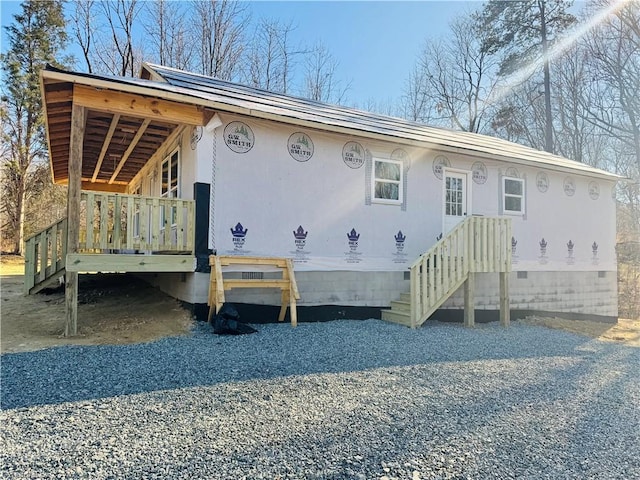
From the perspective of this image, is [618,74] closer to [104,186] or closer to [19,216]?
[104,186]

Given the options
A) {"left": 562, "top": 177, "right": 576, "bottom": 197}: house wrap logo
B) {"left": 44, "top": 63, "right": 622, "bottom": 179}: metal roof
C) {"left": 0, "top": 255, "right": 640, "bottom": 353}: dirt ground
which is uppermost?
{"left": 44, "top": 63, "right": 622, "bottom": 179}: metal roof

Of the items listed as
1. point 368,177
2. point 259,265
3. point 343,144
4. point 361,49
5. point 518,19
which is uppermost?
point 518,19

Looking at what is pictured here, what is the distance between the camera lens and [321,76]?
23.2 m

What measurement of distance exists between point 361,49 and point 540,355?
15534 mm

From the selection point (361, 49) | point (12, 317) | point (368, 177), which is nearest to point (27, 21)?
point (361, 49)

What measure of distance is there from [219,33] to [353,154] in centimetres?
1713

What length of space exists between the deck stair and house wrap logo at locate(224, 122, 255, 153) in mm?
3428

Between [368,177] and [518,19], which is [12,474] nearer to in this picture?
[368,177]

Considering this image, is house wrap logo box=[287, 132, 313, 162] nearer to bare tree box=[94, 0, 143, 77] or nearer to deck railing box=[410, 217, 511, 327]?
deck railing box=[410, 217, 511, 327]

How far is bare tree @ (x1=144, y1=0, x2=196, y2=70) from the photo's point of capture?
2120 centimetres

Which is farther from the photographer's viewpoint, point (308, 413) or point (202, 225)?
point (202, 225)

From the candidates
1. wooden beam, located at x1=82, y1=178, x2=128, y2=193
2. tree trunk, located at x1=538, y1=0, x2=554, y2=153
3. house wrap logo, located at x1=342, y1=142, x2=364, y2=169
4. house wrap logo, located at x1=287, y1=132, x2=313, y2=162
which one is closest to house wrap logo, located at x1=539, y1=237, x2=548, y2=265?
house wrap logo, located at x1=342, y1=142, x2=364, y2=169

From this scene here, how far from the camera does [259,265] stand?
6918 mm

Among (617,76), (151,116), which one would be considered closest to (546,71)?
(617,76)
